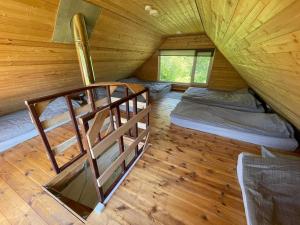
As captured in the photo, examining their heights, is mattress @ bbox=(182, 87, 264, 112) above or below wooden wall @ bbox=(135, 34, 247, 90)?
below

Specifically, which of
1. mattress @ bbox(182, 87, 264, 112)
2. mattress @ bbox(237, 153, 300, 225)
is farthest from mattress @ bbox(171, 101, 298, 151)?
mattress @ bbox(237, 153, 300, 225)

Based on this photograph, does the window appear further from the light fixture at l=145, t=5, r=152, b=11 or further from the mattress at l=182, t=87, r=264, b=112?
the light fixture at l=145, t=5, r=152, b=11

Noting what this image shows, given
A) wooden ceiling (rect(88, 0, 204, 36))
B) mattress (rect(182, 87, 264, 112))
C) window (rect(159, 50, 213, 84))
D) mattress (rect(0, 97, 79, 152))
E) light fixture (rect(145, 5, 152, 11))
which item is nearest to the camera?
wooden ceiling (rect(88, 0, 204, 36))

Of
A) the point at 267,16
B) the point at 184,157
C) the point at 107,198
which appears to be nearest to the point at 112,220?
the point at 107,198

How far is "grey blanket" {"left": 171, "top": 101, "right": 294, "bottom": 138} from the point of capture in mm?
2064

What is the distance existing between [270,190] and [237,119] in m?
1.40

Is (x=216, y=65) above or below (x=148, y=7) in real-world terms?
below

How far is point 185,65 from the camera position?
4922 millimetres

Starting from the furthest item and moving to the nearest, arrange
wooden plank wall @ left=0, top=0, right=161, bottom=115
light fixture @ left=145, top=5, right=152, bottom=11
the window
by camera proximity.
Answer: the window, light fixture @ left=145, top=5, right=152, bottom=11, wooden plank wall @ left=0, top=0, right=161, bottom=115

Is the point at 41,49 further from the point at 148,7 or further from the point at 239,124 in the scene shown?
the point at 239,124

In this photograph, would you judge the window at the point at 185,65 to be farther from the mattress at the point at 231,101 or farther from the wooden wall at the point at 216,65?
the mattress at the point at 231,101

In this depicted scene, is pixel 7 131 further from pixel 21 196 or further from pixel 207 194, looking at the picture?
pixel 207 194

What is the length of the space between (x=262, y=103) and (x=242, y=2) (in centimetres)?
266

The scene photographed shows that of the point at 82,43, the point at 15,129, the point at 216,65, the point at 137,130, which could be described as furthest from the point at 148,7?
the point at 216,65
